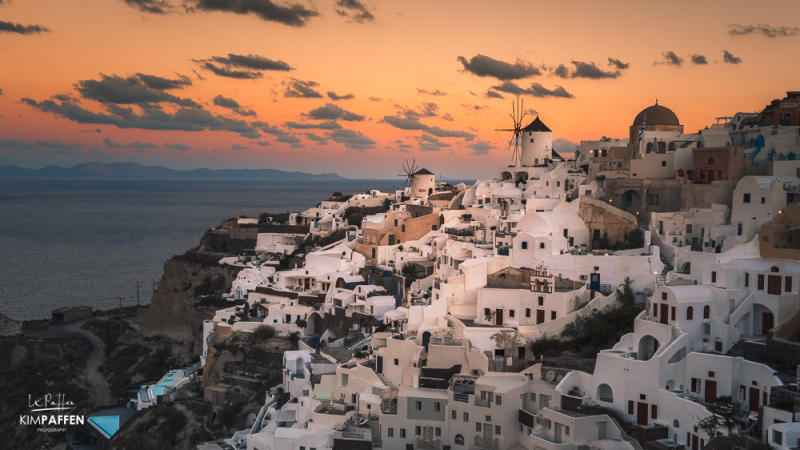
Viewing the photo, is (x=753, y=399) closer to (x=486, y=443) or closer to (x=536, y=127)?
(x=486, y=443)

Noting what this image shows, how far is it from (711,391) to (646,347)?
278 cm

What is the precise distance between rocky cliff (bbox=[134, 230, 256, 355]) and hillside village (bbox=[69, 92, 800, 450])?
708 cm

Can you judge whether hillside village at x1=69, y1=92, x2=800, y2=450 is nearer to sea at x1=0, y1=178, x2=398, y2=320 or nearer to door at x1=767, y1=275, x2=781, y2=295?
door at x1=767, y1=275, x2=781, y2=295

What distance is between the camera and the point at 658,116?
39.2 meters

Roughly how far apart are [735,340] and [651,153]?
1452cm

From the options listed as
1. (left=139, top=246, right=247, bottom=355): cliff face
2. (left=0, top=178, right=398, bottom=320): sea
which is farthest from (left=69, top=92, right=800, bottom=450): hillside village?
(left=0, top=178, right=398, bottom=320): sea

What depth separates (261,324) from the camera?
1457 inches

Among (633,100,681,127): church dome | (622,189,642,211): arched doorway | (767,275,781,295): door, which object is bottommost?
(767,275,781,295): door

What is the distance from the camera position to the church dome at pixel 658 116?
39031 mm

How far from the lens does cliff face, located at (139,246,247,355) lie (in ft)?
168

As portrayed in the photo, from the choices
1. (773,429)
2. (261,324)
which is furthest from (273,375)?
(773,429)

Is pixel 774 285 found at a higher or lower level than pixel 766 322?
higher

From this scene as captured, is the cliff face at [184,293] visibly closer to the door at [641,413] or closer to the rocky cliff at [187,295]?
the rocky cliff at [187,295]

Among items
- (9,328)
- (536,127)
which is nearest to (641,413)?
(536,127)
